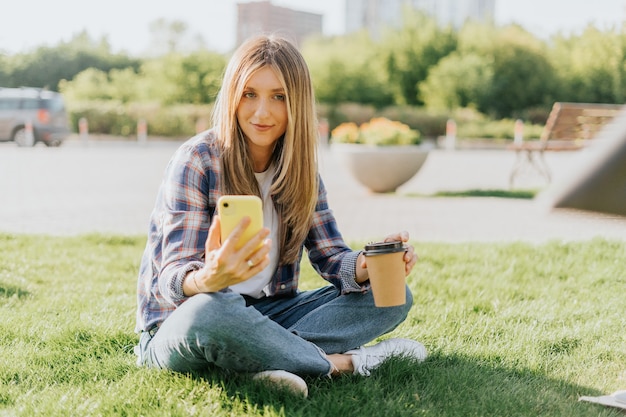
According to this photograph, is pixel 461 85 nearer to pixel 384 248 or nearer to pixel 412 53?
pixel 412 53

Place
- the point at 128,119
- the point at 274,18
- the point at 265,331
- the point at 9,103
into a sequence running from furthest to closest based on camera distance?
the point at 274,18, the point at 128,119, the point at 9,103, the point at 265,331

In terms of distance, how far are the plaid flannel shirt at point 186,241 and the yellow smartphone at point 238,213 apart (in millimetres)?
303

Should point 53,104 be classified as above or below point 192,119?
above

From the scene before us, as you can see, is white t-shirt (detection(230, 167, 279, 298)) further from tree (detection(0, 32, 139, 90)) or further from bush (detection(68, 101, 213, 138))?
bush (detection(68, 101, 213, 138))

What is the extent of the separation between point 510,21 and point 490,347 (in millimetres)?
41722

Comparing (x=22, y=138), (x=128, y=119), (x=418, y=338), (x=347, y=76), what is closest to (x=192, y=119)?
(x=128, y=119)

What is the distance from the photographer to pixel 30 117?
18141 millimetres

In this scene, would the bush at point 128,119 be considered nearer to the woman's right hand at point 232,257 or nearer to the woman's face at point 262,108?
the woman's face at point 262,108

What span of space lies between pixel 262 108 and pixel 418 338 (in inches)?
50.9

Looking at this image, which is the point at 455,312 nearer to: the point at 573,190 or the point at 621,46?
the point at 573,190

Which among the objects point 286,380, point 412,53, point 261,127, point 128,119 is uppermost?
point 412,53

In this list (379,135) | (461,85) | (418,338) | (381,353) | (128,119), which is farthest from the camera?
(461,85)

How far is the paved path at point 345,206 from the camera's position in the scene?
634 cm

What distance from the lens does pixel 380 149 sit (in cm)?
893
